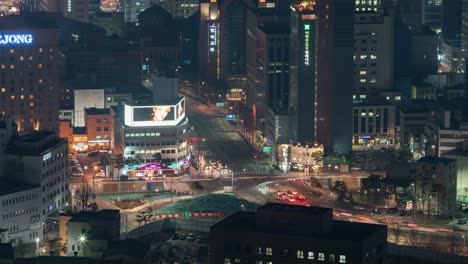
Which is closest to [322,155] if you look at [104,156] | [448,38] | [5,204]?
[104,156]

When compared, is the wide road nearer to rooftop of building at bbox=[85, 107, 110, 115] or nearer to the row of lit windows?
rooftop of building at bbox=[85, 107, 110, 115]

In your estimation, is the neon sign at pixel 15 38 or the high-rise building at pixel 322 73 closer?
the high-rise building at pixel 322 73

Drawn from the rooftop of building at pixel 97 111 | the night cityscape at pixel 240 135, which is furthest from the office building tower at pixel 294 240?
the rooftop of building at pixel 97 111

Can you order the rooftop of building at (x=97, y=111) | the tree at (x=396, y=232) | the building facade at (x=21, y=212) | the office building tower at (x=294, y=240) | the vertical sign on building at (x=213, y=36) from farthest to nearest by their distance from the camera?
the vertical sign on building at (x=213, y=36) → the rooftop of building at (x=97, y=111) → the tree at (x=396, y=232) → the building facade at (x=21, y=212) → the office building tower at (x=294, y=240)

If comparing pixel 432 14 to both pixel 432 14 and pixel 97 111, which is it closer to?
pixel 432 14

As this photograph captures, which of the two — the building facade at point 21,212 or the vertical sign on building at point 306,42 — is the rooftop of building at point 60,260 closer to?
the building facade at point 21,212

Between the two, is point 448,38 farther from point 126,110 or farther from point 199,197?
point 199,197

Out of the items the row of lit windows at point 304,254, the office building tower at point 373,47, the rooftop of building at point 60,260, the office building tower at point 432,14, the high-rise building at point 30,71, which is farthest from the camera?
the office building tower at point 432,14
